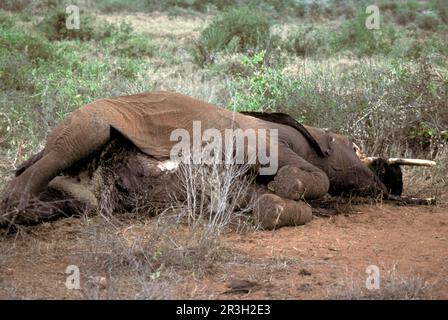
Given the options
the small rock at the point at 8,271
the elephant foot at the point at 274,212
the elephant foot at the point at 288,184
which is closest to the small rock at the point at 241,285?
the elephant foot at the point at 274,212

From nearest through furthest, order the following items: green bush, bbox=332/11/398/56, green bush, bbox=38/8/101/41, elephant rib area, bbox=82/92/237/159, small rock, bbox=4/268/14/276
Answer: small rock, bbox=4/268/14/276 → elephant rib area, bbox=82/92/237/159 → green bush, bbox=332/11/398/56 → green bush, bbox=38/8/101/41

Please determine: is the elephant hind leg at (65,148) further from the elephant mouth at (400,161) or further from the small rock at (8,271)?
the elephant mouth at (400,161)

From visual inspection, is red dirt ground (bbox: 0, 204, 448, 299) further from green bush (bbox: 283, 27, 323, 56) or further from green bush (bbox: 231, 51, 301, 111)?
green bush (bbox: 283, 27, 323, 56)

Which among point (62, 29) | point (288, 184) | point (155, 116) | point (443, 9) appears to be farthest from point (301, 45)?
point (443, 9)

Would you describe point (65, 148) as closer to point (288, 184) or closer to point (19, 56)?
point (288, 184)

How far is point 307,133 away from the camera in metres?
6.55

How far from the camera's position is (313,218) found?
6.21 meters

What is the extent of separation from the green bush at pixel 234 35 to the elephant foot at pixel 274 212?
7377mm

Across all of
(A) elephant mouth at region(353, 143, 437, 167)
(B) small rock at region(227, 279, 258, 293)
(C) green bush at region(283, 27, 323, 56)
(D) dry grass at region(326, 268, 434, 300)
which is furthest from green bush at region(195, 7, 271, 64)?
(D) dry grass at region(326, 268, 434, 300)

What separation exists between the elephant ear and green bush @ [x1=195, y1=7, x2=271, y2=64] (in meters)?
6.34

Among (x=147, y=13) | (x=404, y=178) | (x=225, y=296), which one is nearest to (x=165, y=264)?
(x=225, y=296)

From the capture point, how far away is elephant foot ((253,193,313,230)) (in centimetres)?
570

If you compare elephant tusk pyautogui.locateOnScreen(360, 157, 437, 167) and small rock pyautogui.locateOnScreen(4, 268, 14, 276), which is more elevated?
elephant tusk pyautogui.locateOnScreen(360, 157, 437, 167)

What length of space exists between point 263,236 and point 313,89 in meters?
3.32
